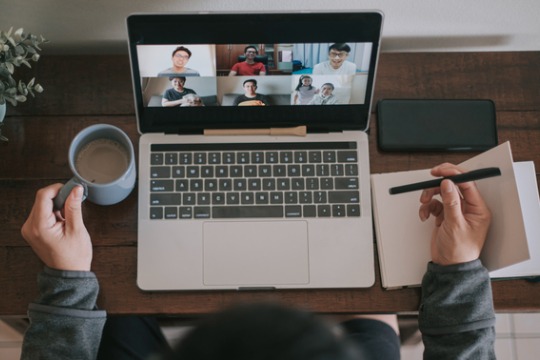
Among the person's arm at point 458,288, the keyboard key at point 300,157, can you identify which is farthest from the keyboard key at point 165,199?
the person's arm at point 458,288

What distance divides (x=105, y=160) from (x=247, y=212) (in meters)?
0.25

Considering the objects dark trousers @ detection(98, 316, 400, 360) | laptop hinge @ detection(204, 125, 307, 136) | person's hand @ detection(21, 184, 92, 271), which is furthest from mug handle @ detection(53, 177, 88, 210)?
dark trousers @ detection(98, 316, 400, 360)

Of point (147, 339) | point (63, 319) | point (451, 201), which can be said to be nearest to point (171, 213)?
point (63, 319)

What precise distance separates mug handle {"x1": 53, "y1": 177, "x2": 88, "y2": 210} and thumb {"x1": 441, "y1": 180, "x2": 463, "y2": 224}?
55 centimetres

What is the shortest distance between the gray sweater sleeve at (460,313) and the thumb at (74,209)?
554 mm

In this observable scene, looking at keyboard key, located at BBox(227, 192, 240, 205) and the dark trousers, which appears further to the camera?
the dark trousers

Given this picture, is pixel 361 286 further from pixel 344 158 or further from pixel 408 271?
pixel 344 158

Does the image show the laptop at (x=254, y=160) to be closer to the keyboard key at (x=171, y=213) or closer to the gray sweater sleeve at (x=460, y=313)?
the keyboard key at (x=171, y=213)

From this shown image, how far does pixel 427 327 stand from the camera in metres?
0.81

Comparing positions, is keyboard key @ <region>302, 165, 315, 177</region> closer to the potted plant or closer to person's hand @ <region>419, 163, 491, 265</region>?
person's hand @ <region>419, 163, 491, 265</region>

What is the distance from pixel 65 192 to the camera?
2.61 ft

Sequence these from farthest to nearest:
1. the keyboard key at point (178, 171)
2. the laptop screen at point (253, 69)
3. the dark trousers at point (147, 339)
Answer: the dark trousers at point (147, 339) < the keyboard key at point (178, 171) < the laptop screen at point (253, 69)

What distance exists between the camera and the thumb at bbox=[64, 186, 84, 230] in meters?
0.78

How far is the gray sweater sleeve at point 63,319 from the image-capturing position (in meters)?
0.79
